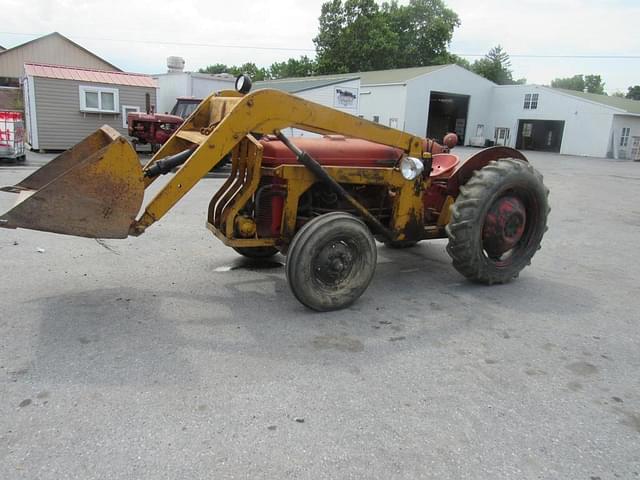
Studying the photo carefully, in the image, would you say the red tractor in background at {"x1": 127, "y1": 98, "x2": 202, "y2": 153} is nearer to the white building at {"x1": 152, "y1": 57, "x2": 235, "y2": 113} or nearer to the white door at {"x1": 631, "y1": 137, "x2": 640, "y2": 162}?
the white building at {"x1": 152, "y1": 57, "x2": 235, "y2": 113}

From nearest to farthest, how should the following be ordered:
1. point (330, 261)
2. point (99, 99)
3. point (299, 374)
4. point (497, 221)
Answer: point (299, 374), point (330, 261), point (497, 221), point (99, 99)

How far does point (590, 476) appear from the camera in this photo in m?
2.74

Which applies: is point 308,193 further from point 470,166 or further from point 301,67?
point 301,67

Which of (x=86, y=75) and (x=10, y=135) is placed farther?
(x=86, y=75)

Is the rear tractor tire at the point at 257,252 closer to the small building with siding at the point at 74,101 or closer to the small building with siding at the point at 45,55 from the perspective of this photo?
the small building with siding at the point at 74,101

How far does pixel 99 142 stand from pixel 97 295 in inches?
55.3

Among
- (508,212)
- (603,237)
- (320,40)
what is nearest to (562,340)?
(508,212)

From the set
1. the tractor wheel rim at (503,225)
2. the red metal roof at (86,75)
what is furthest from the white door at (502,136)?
the tractor wheel rim at (503,225)

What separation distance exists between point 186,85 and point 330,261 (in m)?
18.9

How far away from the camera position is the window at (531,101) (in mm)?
37469

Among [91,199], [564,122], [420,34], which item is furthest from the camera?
[420,34]

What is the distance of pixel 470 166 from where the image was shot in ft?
19.4

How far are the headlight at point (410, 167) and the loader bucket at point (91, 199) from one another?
8.22ft

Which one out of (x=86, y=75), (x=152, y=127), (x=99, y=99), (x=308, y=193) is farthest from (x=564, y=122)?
(x=308, y=193)
